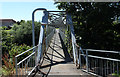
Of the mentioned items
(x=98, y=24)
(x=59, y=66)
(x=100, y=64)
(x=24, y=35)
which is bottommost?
(x=59, y=66)

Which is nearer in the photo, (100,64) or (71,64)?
(100,64)

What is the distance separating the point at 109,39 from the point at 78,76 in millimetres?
2644

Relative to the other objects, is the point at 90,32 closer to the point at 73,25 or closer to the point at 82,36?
the point at 82,36

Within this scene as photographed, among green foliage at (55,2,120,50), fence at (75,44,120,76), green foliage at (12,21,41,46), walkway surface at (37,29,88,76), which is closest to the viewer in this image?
fence at (75,44,120,76)

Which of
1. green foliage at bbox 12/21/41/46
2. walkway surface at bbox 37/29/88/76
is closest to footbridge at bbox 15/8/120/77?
walkway surface at bbox 37/29/88/76

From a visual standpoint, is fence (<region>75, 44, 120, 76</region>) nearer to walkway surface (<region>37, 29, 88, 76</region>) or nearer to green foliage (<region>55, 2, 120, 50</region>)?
walkway surface (<region>37, 29, 88, 76</region>)

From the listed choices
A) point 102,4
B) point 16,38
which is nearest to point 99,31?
point 102,4

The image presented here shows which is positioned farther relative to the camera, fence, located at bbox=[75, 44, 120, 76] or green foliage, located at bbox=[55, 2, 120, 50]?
green foliage, located at bbox=[55, 2, 120, 50]

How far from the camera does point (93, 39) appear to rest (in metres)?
6.12

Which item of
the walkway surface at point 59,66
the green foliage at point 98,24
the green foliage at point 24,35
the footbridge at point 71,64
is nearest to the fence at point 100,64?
the footbridge at point 71,64

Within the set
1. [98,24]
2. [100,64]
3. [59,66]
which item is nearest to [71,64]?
[59,66]

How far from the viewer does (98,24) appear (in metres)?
5.81

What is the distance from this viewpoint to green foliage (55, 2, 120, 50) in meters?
5.64

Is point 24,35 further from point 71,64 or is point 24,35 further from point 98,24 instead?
point 98,24
